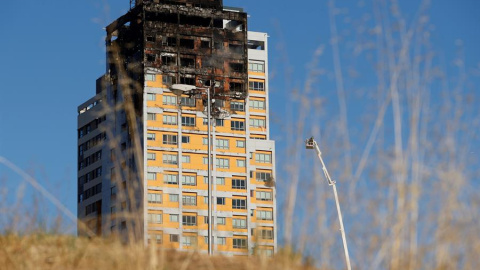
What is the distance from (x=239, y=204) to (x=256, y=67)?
1375 cm

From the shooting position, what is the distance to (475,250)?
735cm

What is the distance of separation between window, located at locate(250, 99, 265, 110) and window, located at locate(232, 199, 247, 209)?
978cm

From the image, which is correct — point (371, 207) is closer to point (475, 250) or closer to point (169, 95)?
point (475, 250)

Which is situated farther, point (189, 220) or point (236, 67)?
point (236, 67)

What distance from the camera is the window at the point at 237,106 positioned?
10325cm

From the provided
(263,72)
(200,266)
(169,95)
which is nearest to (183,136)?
(169,95)

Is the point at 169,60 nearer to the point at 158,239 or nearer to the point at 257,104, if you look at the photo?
the point at 257,104

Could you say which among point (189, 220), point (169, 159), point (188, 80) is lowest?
point (189, 220)

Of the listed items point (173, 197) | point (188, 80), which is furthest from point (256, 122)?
point (173, 197)

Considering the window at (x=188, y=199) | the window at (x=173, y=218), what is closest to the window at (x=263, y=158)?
the window at (x=188, y=199)

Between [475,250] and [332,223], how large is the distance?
0.96m

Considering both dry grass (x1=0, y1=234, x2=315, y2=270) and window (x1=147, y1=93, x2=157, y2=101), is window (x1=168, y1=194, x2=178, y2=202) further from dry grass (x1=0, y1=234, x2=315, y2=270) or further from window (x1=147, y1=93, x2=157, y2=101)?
dry grass (x1=0, y1=234, x2=315, y2=270)

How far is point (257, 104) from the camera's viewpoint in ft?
348

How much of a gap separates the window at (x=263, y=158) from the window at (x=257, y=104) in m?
4.93
